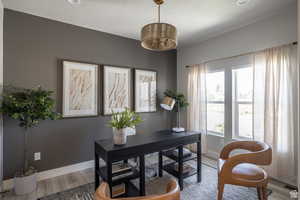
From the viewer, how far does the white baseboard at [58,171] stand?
2.21 m

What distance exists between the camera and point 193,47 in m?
3.69

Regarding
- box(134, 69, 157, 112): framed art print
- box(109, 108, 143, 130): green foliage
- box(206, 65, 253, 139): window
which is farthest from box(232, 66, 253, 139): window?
box(109, 108, 143, 130): green foliage

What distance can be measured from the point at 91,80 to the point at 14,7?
1.46 meters

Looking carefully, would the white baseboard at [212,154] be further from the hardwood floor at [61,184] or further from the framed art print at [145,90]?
the framed art print at [145,90]

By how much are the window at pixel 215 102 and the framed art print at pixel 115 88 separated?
1810 millimetres

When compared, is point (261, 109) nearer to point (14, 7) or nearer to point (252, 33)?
point (252, 33)

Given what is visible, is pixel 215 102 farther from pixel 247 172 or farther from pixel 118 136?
pixel 118 136

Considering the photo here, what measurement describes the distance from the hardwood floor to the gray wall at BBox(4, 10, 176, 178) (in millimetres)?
230

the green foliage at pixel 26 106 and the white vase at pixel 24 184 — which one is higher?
the green foliage at pixel 26 106

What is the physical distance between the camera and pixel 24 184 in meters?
2.05

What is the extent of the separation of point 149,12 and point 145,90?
164 cm

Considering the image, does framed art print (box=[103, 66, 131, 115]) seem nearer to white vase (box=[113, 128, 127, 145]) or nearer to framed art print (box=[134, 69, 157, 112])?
framed art print (box=[134, 69, 157, 112])

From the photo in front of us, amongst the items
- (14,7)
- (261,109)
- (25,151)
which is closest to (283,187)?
(261,109)

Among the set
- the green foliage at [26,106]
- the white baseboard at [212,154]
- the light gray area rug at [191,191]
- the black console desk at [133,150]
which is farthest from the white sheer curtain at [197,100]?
the green foliage at [26,106]
